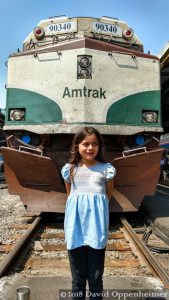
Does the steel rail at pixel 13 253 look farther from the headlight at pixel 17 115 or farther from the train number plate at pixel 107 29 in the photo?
the train number plate at pixel 107 29

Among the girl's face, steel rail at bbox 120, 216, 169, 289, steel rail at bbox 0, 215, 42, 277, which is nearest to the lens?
the girl's face

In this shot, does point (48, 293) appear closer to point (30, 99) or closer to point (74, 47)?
point (30, 99)

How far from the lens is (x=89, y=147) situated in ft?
8.37

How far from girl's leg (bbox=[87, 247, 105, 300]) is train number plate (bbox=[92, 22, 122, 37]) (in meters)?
5.27

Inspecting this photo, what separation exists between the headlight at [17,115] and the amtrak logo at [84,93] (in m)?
0.76

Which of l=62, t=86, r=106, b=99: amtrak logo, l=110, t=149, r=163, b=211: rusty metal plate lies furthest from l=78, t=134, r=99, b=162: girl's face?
l=62, t=86, r=106, b=99: amtrak logo

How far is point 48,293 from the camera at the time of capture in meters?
3.08

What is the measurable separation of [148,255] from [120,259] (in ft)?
1.28

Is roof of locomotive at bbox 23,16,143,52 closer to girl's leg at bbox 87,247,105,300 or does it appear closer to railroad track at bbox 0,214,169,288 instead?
railroad track at bbox 0,214,169,288

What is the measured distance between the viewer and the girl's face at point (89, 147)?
255 cm

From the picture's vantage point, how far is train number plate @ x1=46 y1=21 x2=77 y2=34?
672cm

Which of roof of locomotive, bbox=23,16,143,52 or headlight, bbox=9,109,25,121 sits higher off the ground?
roof of locomotive, bbox=23,16,143,52

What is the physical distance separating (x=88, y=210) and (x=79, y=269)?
1.51 feet

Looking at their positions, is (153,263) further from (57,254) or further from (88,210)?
(88,210)
